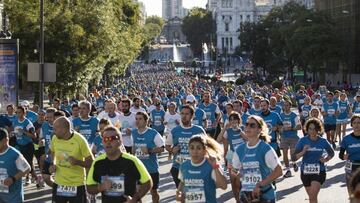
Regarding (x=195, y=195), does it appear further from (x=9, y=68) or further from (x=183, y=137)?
(x=9, y=68)

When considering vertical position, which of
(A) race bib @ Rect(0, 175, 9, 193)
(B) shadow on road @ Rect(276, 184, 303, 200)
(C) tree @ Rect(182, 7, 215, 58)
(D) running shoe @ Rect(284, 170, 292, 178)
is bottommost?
(B) shadow on road @ Rect(276, 184, 303, 200)

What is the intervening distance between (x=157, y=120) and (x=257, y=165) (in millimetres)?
11902

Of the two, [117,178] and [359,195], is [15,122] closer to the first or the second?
[117,178]

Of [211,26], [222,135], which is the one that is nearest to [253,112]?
[222,135]

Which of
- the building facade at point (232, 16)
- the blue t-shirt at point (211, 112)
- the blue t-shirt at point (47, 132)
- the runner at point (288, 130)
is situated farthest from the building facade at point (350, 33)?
the building facade at point (232, 16)

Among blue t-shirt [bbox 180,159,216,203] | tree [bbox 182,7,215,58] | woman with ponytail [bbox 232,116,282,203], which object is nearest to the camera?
blue t-shirt [bbox 180,159,216,203]

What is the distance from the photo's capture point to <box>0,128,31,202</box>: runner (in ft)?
27.6

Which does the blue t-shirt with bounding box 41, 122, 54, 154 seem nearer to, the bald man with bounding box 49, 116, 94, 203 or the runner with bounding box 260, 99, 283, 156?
the runner with bounding box 260, 99, 283, 156

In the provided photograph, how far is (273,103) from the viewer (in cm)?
1659

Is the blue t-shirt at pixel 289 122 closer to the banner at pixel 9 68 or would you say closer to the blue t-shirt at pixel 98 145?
the blue t-shirt at pixel 98 145

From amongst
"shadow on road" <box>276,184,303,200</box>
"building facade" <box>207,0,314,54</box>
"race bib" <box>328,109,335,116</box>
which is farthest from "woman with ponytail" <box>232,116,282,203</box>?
"building facade" <box>207,0,314,54</box>

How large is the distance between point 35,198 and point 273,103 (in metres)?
6.01

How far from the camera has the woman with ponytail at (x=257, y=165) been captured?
25.4 ft

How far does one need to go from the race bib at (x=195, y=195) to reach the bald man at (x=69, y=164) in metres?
1.78
